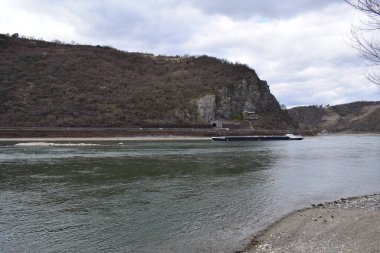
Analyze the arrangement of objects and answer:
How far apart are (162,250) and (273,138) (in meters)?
111

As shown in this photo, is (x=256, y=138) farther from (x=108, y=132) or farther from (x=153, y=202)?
(x=153, y=202)

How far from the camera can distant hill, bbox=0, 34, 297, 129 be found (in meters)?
118

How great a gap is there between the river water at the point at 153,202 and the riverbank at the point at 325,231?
3.34ft

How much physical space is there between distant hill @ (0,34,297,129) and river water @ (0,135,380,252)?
80.3m

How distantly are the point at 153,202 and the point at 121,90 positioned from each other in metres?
Result: 117

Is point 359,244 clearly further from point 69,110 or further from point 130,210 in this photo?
point 69,110

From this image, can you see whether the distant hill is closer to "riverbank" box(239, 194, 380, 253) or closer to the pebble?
the pebble

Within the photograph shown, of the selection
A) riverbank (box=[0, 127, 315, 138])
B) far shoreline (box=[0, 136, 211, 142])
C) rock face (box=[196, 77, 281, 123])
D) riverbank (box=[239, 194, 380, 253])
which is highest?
rock face (box=[196, 77, 281, 123])

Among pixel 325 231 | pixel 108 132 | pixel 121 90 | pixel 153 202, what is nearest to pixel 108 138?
pixel 108 132

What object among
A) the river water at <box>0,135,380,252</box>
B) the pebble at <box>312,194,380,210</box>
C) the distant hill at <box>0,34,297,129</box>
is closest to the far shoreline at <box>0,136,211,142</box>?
the distant hill at <box>0,34,297,129</box>

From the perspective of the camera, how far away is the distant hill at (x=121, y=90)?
388 feet

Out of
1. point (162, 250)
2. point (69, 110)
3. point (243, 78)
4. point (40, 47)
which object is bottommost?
point (162, 250)

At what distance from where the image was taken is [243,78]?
151625 mm

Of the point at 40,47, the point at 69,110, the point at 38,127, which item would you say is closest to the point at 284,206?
the point at 38,127
